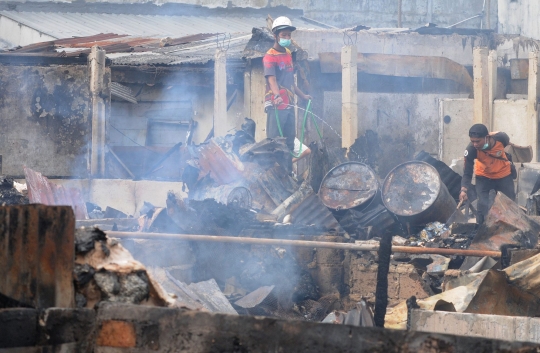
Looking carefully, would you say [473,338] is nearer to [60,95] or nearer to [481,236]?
[481,236]

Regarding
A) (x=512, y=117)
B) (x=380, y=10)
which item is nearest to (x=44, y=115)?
(x=512, y=117)

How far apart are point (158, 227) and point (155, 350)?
6466 millimetres

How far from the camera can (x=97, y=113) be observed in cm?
1279

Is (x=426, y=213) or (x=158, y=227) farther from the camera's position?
(x=426, y=213)

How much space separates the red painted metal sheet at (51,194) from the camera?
10.7 m

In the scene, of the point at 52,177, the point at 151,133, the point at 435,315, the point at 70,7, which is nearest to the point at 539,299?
the point at 435,315

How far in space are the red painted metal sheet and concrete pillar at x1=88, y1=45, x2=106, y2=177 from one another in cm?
112

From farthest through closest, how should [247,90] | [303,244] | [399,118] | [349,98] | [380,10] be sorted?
[380,10], [399,118], [247,90], [349,98], [303,244]

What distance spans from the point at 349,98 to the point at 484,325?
8838mm

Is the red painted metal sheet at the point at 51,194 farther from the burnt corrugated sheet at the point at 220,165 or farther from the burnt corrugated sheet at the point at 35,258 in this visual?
the burnt corrugated sheet at the point at 35,258

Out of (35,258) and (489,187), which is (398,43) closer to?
(489,187)

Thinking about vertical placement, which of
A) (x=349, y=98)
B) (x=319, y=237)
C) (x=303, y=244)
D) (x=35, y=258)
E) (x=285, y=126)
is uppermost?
(x=349, y=98)

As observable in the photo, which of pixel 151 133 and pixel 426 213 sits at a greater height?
pixel 151 133

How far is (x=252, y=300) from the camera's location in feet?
30.0
